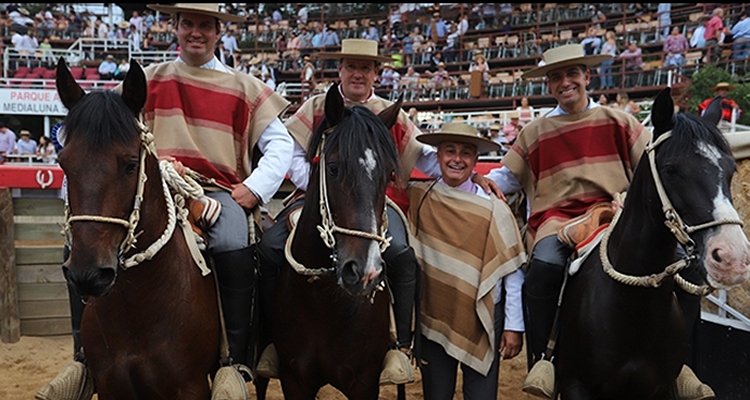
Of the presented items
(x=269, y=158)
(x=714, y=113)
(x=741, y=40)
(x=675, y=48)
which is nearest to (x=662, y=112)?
(x=714, y=113)

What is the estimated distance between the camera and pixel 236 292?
3.30m

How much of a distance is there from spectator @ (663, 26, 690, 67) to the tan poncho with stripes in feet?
53.2

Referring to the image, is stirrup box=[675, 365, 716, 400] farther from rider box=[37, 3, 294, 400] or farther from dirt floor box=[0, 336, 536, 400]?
rider box=[37, 3, 294, 400]

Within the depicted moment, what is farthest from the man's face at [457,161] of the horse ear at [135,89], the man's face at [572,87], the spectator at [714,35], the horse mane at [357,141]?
the spectator at [714,35]

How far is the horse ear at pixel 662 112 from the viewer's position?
9.82 feet

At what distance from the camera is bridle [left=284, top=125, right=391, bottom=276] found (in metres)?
2.74

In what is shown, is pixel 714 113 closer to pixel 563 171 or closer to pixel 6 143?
pixel 563 171

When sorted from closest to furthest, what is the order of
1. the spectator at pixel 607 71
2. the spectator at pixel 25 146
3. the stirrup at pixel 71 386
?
the stirrup at pixel 71 386
the spectator at pixel 25 146
the spectator at pixel 607 71

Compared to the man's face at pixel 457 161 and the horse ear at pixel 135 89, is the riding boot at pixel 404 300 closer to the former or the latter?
the man's face at pixel 457 161

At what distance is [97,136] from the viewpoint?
241 centimetres

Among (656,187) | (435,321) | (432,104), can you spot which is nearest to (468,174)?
(435,321)

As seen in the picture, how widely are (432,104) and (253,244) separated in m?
18.2

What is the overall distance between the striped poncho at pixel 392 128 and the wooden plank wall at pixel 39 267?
293 cm

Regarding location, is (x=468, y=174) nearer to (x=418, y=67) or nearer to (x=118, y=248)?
(x=118, y=248)
